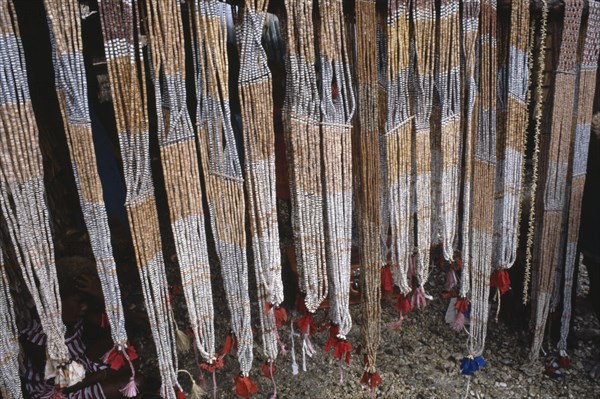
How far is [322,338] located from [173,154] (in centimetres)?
240

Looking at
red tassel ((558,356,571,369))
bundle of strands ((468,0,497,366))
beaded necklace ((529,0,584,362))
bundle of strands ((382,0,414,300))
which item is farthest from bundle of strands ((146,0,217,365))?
red tassel ((558,356,571,369))

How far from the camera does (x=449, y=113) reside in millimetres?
1761

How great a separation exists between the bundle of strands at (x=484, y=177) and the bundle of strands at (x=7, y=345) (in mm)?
1799

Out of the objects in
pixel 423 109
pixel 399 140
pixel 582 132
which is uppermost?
pixel 423 109

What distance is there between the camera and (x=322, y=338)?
3.38 metres

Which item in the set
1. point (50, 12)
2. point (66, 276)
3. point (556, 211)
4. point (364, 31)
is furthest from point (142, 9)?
point (556, 211)

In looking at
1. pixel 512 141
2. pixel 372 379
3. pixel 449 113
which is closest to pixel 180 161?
pixel 449 113

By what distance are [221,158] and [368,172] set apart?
0.56m

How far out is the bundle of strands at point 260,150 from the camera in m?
1.37

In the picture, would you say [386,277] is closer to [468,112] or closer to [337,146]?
[337,146]

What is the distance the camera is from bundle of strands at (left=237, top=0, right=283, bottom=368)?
4.49 feet

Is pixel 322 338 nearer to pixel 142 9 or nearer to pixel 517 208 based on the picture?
pixel 517 208

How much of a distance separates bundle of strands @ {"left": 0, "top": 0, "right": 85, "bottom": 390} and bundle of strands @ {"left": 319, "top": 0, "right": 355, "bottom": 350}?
2.90 ft

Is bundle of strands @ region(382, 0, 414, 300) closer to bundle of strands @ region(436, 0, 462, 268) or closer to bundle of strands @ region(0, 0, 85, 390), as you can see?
bundle of strands @ region(436, 0, 462, 268)
